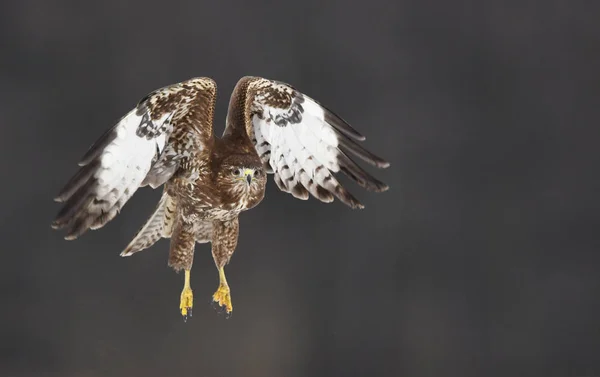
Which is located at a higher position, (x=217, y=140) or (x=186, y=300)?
(x=217, y=140)

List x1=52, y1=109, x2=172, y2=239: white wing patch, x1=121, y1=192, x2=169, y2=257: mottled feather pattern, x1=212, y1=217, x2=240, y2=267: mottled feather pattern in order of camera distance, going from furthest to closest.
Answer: x1=121, y1=192, x2=169, y2=257: mottled feather pattern → x1=212, y1=217, x2=240, y2=267: mottled feather pattern → x1=52, y1=109, x2=172, y2=239: white wing patch

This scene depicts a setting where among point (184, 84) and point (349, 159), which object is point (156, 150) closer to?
point (184, 84)

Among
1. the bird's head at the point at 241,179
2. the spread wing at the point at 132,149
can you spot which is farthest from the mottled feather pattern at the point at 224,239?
the spread wing at the point at 132,149

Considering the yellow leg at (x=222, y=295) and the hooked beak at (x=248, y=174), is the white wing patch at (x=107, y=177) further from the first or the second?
the yellow leg at (x=222, y=295)

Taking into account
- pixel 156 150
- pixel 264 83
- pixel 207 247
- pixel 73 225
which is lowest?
pixel 207 247

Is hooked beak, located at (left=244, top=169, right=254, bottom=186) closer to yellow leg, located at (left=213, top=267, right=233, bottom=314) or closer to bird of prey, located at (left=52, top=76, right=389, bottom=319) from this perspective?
bird of prey, located at (left=52, top=76, right=389, bottom=319)

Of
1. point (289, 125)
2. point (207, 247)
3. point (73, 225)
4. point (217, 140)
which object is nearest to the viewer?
point (73, 225)

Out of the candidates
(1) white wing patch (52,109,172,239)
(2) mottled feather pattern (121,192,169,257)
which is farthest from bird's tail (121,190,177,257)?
(1) white wing patch (52,109,172,239)

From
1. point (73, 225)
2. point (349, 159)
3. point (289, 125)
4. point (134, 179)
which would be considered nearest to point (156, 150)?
point (134, 179)
